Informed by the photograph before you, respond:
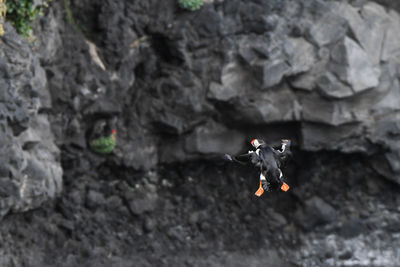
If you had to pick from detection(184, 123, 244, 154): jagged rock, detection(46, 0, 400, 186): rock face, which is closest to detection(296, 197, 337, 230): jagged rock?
detection(46, 0, 400, 186): rock face

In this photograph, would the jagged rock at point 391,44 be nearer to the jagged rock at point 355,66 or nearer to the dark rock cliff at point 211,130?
the dark rock cliff at point 211,130

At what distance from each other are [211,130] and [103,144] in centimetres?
340

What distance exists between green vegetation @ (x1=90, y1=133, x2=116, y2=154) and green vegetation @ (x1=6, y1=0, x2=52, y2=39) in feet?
11.5

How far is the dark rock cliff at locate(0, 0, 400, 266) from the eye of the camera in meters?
13.5

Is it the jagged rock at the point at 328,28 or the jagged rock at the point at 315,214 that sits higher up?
the jagged rock at the point at 328,28

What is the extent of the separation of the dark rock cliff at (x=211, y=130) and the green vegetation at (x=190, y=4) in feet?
0.56

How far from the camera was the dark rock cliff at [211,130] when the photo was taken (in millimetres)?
13516

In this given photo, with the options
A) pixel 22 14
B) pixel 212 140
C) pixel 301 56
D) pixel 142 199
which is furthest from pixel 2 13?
pixel 301 56

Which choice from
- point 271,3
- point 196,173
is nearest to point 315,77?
point 271,3

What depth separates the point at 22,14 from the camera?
11.6m

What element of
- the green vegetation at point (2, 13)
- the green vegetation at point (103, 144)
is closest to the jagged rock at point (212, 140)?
the green vegetation at point (103, 144)

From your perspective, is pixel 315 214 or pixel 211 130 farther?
pixel 315 214

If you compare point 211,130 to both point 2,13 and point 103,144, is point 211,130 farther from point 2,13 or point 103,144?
point 2,13

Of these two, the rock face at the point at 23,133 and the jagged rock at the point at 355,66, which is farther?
the jagged rock at the point at 355,66
